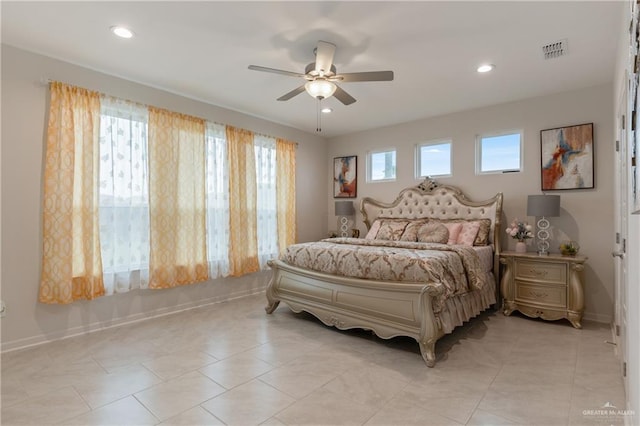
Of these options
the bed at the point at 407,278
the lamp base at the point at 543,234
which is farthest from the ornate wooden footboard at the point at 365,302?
the lamp base at the point at 543,234

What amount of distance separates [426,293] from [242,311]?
2414 millimetres

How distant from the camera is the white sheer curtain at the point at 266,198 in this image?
5070mm

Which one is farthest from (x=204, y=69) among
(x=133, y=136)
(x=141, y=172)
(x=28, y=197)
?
(x=28, y=197)

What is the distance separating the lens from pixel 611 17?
8.05 feet

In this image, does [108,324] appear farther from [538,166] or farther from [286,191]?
[538,166]

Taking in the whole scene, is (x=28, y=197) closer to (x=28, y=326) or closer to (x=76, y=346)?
(x=28, y=326)

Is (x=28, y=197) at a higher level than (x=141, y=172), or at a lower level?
lower

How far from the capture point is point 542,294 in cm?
371

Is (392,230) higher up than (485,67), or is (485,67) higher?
(485,67)

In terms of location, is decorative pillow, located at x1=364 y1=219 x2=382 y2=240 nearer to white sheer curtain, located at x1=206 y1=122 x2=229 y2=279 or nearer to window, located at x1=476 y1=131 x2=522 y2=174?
window, located at x1=476 y1=131 x2=522 y2=174

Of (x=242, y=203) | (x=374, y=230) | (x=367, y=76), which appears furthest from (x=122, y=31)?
(x=374, y=230)

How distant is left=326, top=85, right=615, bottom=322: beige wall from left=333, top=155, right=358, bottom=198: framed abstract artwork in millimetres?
730

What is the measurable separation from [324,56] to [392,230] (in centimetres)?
280

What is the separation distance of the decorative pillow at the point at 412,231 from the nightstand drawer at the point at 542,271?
4.09ft
